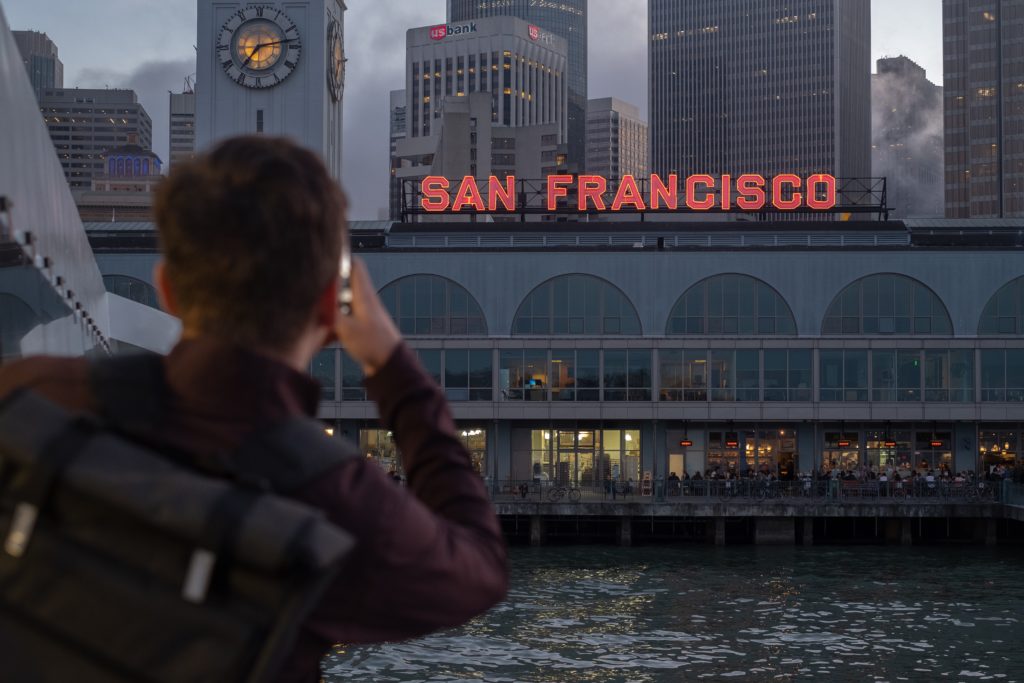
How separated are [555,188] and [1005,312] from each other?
2671 centimetres

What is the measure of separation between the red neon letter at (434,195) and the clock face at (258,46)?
58.6 feet

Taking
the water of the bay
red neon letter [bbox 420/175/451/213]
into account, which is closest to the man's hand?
the water of the bay

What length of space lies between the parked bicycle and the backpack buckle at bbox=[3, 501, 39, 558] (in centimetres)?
5468

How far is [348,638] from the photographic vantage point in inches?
105

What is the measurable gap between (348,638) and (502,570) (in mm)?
344

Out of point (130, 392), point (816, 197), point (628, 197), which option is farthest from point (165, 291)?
point (816, 197)

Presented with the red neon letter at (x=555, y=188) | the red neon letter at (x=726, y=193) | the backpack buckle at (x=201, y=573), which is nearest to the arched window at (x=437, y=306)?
the red neon letter at (x=555, y=188)

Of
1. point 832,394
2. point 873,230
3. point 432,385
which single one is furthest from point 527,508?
point 432,385

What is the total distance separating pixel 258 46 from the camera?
88.2 m

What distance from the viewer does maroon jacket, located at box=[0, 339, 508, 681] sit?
2.34 m

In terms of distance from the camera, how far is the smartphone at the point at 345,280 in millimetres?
2578

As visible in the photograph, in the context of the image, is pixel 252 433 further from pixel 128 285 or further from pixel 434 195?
pixel 434 195

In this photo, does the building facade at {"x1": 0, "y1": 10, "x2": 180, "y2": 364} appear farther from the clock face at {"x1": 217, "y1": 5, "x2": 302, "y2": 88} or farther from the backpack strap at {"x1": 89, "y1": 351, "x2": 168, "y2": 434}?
the clock face at {"x1": 217, "y1": 5, "x2": 302, "y2": 88}

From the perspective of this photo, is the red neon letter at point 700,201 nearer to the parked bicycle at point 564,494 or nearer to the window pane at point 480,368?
the window pane at point 480,368
